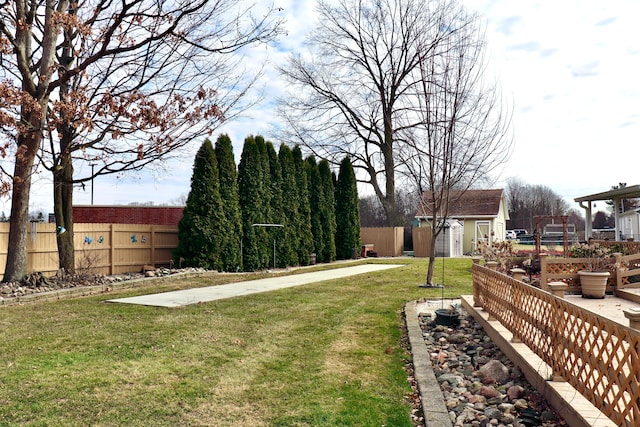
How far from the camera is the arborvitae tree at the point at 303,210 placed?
1952cm

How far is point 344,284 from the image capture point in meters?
11.7

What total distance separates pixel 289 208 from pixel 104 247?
7794mm

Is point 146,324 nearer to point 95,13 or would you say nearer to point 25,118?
point 25,118

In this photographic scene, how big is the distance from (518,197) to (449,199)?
67.9 meters

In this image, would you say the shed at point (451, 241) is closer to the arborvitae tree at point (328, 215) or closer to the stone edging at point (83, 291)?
the arborvitae tree at point (328, 215)

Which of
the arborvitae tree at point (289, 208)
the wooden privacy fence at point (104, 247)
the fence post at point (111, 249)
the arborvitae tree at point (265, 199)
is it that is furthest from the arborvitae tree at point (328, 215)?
the fence post at point (111, 249)

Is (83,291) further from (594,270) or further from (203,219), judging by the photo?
(594,270)

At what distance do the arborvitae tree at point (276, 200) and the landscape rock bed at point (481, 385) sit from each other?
38.9ft

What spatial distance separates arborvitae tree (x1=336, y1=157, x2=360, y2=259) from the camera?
2319 cm

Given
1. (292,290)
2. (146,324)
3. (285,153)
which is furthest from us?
(285,153)

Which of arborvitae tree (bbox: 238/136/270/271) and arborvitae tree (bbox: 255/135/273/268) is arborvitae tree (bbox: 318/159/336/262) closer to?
arborvitae tree (bbox: 255/135/273/268)

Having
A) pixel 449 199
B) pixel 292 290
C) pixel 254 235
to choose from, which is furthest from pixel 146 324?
pixel 254 235

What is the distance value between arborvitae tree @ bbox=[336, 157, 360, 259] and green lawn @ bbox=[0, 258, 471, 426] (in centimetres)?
1500

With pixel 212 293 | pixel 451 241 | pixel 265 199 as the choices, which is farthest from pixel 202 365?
pixel 451 241
